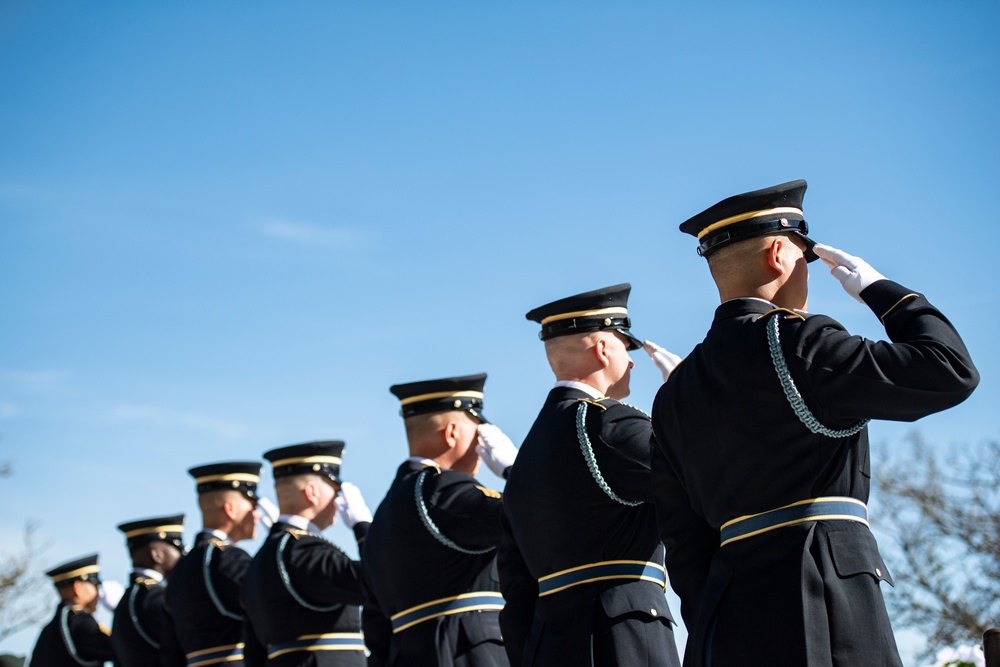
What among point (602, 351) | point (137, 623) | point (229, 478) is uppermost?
point (229, 478)

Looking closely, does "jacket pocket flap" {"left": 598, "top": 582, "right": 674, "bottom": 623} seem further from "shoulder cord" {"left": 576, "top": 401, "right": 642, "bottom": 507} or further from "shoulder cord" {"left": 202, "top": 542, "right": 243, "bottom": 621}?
"shoulder cord" {"left": 202, "top": 542, "right": 243, "bottom": 621}

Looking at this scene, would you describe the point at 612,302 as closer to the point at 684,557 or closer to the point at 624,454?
the point at 624,454

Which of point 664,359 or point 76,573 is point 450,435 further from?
point 76,573

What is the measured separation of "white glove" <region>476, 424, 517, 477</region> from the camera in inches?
296

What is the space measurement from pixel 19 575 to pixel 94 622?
34.5ft

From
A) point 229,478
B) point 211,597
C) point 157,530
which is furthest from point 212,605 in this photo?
point 157,530

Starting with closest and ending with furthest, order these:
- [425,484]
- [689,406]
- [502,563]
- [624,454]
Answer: [689,406], [624,454], [502,563], [425,484]

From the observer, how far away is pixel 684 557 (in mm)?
4957

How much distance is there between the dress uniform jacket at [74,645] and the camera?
12938mm

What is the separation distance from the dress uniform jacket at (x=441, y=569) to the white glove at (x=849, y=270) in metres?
2.94

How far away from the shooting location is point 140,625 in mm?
11875

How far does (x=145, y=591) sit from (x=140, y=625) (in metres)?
0.30

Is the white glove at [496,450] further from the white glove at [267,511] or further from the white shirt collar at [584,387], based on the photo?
the white glove at [267,511]

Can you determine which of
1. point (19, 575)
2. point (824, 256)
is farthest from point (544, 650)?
point (19, 575)
